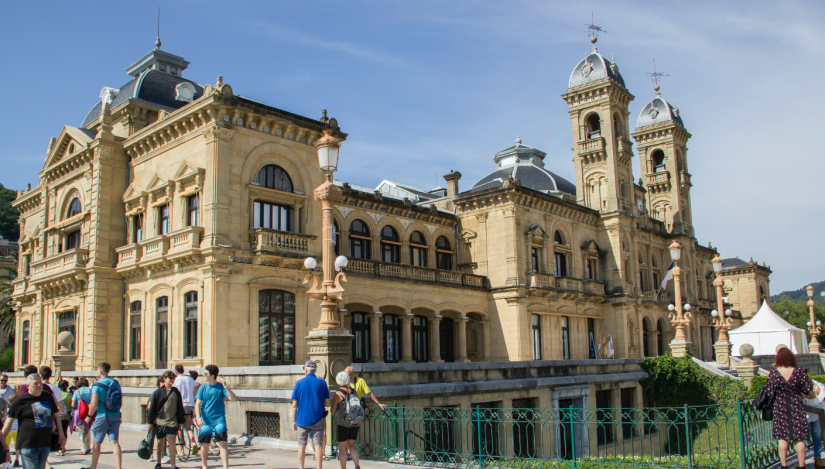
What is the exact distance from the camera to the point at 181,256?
79.5ft

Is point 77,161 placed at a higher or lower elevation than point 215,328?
higher

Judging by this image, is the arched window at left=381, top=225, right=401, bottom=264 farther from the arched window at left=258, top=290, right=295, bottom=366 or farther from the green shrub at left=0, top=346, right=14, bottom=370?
the green shrub at left=0, top=346, right=14, bottom=370

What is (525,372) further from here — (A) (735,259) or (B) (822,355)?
(A) (735,259)

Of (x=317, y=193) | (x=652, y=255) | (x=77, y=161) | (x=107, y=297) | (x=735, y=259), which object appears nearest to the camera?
(x=317, y=193)

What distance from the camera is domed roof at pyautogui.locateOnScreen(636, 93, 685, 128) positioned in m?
57.7

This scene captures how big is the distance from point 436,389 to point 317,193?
7.74m

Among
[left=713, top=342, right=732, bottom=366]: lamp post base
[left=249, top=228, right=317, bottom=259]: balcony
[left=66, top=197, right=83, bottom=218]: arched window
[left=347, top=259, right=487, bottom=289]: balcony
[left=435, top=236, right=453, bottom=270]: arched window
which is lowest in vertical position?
[left=713, top=342, right=732, bottom=366]: lamp post base

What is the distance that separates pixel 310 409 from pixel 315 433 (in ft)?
1.60

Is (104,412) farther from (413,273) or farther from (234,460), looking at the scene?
(413,273)

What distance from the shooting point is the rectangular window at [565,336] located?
39441 mm

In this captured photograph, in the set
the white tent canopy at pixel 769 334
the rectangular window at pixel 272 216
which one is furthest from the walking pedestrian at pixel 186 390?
the white tent canopy at pixel 769 334

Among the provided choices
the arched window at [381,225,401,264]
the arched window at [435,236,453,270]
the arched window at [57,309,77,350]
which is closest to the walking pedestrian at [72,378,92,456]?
the arched window at [57,309,77,350]

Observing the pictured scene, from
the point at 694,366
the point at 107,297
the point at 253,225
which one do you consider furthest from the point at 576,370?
the point at 107,297

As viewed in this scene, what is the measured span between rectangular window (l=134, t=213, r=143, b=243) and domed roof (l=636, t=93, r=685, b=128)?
44.5 m
